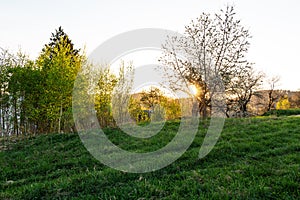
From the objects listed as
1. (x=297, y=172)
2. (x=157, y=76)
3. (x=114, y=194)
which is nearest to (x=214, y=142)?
(x=297, y=172)

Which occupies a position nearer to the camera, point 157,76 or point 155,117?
point 157,76

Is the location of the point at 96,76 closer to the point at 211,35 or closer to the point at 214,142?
the point at 211,35

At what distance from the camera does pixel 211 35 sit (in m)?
15.0

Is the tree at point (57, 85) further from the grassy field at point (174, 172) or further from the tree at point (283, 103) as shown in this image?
the tree at point (283, 103)

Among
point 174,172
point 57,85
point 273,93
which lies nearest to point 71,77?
point 57,85

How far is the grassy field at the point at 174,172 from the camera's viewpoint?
465 centimetres

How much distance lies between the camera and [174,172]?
6117 mm

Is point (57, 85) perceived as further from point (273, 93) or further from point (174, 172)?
point (273, 93)

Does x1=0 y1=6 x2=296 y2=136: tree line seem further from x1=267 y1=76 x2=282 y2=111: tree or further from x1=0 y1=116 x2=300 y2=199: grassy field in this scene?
x1=267 y1=76 x2=282 y2=111: tree

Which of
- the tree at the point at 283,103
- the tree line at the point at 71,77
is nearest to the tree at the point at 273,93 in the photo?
the tree at the point at 283,103

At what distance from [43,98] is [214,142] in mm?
10916

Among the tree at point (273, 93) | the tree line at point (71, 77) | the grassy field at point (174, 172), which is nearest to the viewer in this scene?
the grassy field at point (174, 172)

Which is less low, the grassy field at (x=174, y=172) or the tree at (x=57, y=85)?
the tree at (x=57, y=85)

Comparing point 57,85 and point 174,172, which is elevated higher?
point 57,85
